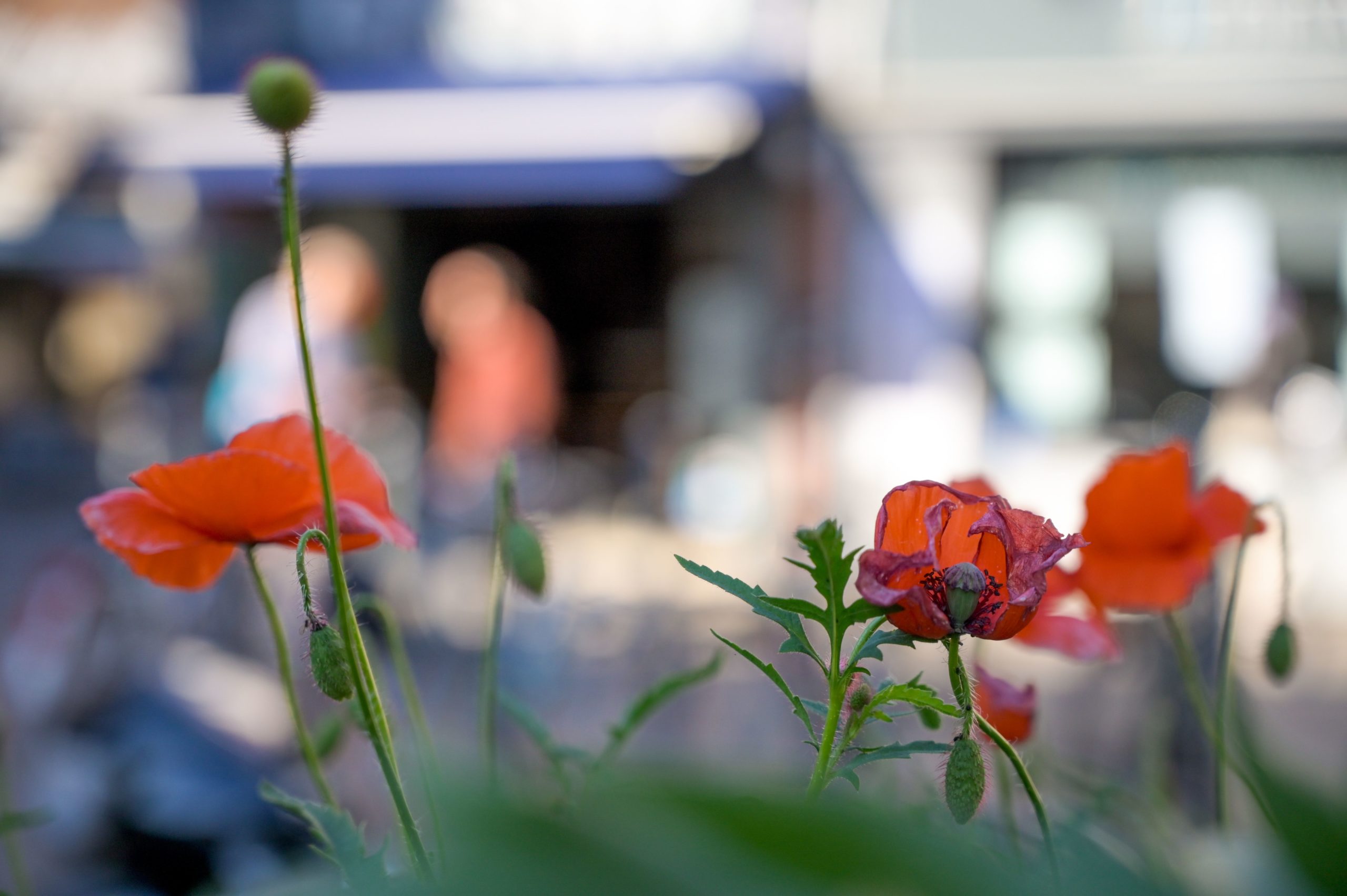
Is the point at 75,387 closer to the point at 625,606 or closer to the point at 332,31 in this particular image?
the point at 332,31

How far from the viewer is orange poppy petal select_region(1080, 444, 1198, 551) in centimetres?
62

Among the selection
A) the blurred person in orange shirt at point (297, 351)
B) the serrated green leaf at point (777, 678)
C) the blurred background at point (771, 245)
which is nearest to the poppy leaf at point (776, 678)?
the serrated green leaf at point (777, 678)

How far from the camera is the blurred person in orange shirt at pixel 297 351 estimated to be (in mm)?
3402

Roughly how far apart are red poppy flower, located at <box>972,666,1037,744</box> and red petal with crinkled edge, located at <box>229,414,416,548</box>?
308 mm

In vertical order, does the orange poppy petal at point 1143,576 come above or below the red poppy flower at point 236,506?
below

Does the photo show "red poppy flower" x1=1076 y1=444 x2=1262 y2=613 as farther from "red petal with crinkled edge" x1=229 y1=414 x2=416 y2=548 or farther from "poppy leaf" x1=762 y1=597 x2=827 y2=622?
"red petal with crinkled edge" x1=229 y1=414 x2=416 y2=548

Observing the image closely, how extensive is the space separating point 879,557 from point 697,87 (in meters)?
5.39

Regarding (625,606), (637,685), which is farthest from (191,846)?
(625,606)

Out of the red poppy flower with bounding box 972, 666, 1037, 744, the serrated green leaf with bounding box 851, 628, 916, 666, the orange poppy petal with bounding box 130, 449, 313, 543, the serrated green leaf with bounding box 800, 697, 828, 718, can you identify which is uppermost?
the orange poppy petal with bounding box 130, 449, 313, 543

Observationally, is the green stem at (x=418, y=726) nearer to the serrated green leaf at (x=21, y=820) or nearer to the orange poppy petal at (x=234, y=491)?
the orange poppy petal at (x=234, y=491)

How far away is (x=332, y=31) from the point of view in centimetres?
634

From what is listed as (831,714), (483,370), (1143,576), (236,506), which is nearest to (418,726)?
(236,506)

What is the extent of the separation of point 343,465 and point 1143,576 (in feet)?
1.37

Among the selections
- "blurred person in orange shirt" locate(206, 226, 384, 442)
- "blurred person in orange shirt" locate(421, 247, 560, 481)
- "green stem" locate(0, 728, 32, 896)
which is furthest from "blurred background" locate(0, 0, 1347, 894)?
"green stem" locate(0, 728, 32, 896)
